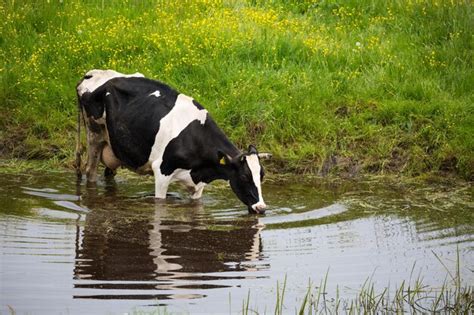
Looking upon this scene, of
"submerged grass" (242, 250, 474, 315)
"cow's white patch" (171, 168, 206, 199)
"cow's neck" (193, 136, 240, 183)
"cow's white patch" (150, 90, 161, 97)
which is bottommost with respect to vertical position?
"submerged grass" (242, 250, 474, 315)

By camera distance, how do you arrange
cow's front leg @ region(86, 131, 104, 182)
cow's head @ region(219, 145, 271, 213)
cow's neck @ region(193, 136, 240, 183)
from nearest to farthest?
1. cow's head @ region(219, 145, 271, 213)
2. cow's neck @ region(193, 136, 240, 183)
3. cow's front leg @ region(86, 131, 104, 182)

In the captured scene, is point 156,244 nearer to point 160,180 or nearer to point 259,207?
point 259,207

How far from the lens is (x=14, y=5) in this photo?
57.3ft

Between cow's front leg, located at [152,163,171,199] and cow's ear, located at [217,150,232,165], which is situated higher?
cow's ear, located at [217,150,232,165]

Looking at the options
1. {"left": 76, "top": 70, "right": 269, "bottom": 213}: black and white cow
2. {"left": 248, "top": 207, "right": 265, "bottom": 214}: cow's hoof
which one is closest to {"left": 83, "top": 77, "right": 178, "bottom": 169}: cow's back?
{"left": 76, "top": 70, "right": 269, "bottom": 213}: black and white cow

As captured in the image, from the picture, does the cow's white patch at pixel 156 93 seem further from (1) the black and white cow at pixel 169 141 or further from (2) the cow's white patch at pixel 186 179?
(2) the cow's white patch at pixel 186 179

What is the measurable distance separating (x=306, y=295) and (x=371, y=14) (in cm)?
999

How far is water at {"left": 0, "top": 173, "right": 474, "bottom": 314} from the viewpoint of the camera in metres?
8.55

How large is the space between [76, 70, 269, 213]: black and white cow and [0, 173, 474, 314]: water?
1.08 feet

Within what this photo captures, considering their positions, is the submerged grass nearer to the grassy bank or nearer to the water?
the water

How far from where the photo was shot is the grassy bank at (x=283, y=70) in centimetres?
1448

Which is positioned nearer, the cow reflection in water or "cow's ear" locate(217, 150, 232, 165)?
the cow reflection in water

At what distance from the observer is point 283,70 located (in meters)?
15.6

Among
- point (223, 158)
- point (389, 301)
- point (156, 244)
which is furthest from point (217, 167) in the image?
point (389, 301)
